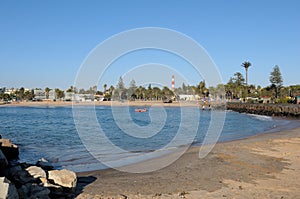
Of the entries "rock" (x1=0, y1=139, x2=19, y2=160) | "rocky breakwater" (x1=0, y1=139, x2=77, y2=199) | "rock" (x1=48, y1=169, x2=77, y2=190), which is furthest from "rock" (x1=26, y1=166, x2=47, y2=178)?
"rock" (x1=0, y1=139, x2=19, y2=160)

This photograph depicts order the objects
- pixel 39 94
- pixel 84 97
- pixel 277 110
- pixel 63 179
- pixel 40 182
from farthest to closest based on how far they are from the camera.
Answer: pixel 39 94, pixel 84 97, pixel 277 110, pixel 63 179, pixel 40 182

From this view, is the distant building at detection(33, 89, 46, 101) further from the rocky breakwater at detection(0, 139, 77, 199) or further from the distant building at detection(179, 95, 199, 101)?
the rocky breakwater at detection(0, 139, 77, 199)

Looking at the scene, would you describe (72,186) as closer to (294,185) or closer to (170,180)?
(170,180)

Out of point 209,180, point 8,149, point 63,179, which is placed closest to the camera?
point 63,179

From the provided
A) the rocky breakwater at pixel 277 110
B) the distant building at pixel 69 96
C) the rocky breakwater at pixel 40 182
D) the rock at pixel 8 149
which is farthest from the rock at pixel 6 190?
the distant building at pixel 69 96

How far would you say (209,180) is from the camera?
1000cm

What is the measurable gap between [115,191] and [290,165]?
7240 mm

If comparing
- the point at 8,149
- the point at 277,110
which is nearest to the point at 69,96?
the point at 277,110

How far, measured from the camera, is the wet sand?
845 centimetres

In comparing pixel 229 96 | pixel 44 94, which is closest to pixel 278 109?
pixel 229 96

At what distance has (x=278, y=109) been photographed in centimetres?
5862

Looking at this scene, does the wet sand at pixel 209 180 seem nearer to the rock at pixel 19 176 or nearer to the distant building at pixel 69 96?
the rock at pixel 19 176

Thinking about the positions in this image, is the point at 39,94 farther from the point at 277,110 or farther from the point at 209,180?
the point at 209,180

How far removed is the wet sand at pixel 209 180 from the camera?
845 cm
